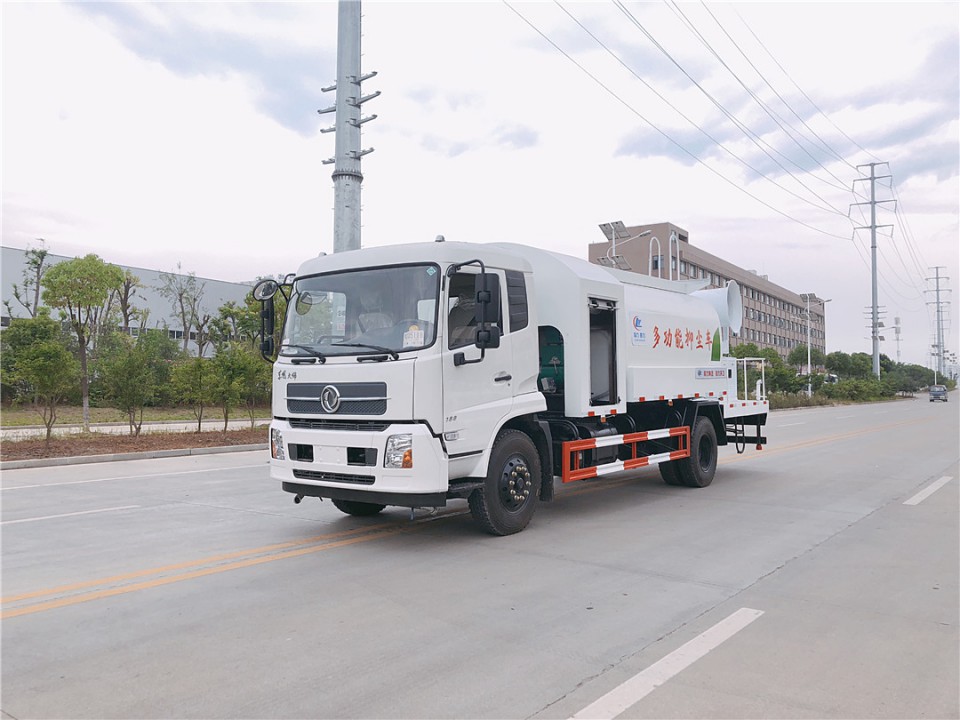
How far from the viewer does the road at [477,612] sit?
362cm

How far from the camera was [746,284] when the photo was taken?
10494 cm

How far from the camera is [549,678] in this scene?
12.5 ft

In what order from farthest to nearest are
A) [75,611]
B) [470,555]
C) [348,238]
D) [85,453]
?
[348,238], [85,453], [470,555], [75,611]

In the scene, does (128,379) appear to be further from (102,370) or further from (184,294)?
(184,294)

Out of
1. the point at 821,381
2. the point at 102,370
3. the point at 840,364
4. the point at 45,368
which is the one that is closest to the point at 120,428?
the point at 102,370

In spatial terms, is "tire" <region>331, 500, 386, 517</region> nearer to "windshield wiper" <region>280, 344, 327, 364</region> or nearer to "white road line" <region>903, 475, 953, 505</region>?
"windshield wiper" <region>280, 344, 327, 364</region>

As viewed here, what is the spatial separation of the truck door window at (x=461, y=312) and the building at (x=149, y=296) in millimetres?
33567

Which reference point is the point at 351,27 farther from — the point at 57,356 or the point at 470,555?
the point at 470,555

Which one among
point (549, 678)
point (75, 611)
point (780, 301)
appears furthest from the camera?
point (780, 301)

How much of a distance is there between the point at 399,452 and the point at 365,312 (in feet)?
4.80

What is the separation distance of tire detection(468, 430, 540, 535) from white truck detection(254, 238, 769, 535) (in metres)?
0.02

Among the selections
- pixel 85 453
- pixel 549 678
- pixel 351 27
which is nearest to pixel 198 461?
pixel 85 453

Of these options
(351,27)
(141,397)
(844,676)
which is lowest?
(844,676)

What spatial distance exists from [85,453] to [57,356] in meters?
2.12
